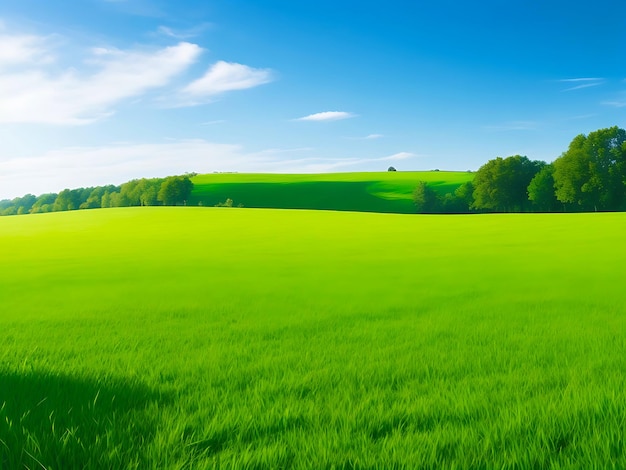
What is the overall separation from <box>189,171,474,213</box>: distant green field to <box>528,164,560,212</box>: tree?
33.3 m

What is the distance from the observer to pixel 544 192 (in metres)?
89.1

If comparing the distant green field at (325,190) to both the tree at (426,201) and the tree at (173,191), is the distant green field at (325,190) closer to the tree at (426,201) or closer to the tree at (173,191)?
the tree at (426,201)

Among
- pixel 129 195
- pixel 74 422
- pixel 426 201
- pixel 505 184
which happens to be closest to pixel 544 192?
pixel 505 184

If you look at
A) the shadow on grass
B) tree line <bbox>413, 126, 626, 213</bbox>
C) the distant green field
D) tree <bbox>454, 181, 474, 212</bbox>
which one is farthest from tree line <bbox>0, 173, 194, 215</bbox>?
the shadow on grass

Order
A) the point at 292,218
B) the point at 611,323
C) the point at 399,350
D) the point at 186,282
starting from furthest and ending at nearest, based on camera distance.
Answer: the point at 292,218
the point at 186,282
the point at 611,323
the point at 399,350

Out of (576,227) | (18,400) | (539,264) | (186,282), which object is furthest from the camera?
(576,227)

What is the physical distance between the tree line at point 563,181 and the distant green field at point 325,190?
25256 millimetres

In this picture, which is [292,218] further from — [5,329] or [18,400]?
[18,400]

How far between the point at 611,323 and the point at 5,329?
37.5ft

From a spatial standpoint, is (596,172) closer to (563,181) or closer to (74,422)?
(563,181)

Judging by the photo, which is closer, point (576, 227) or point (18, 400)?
point (18, 400)

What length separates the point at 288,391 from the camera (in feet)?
17.9

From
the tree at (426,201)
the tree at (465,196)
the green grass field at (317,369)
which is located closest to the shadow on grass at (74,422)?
the green grass field at (317,369)

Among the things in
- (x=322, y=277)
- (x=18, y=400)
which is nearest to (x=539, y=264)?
(x=322, y=277)
